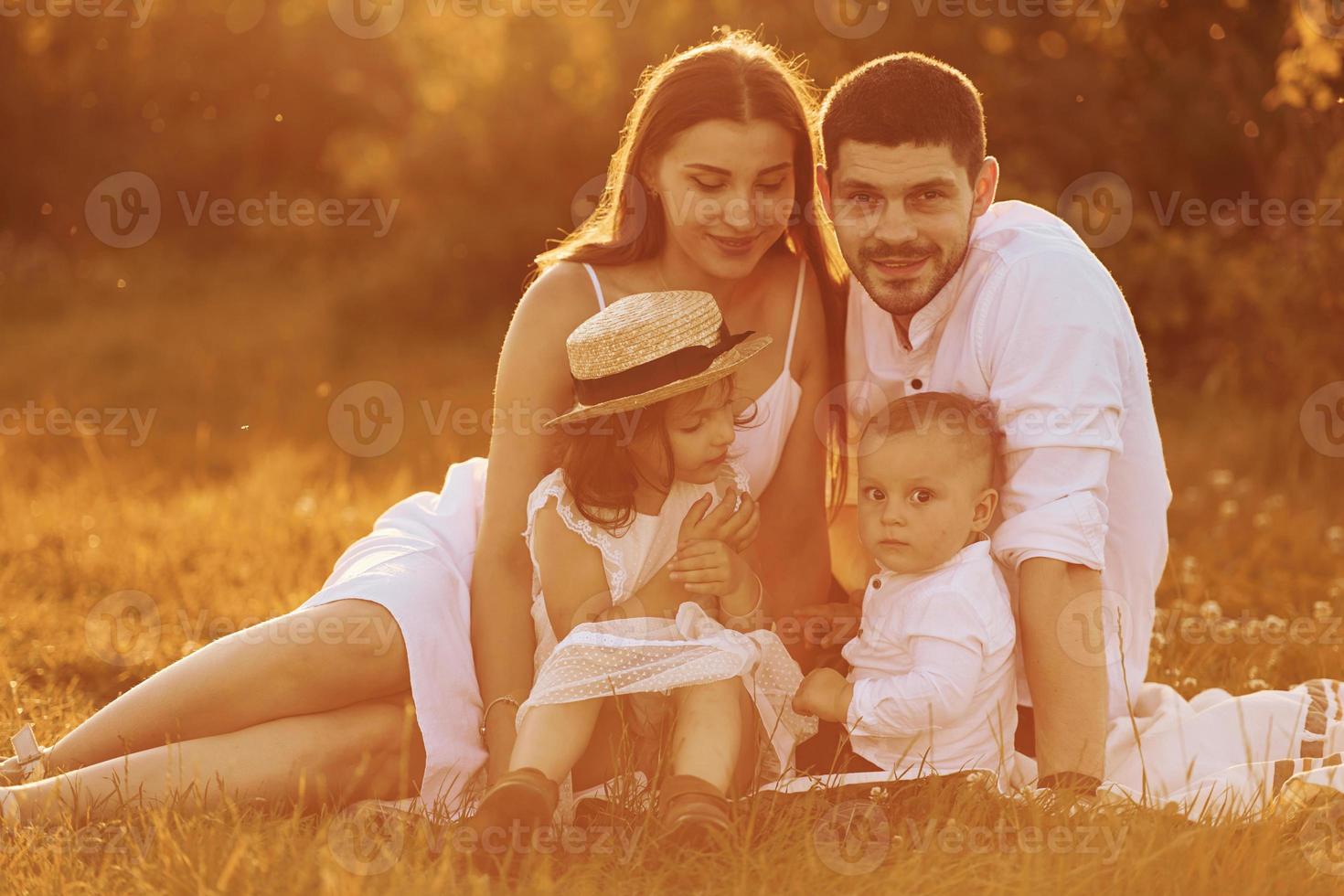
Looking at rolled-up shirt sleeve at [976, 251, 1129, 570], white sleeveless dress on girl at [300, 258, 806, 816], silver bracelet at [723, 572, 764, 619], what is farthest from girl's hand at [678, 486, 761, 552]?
rolled-up shirt sleeve at [976, 251, 1129, 570]

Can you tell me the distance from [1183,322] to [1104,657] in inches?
244

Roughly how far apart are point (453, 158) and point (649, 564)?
765 centimetres

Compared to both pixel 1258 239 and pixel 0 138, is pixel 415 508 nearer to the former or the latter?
pixel 1258 239

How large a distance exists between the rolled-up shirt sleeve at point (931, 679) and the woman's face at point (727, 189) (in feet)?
3.85

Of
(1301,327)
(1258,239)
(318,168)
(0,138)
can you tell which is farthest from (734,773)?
(0,138)

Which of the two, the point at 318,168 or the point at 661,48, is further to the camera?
the point at 318,168

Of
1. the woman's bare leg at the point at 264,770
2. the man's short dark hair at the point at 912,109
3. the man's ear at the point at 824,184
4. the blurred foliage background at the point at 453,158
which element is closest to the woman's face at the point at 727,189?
the man's ear at the point at 824,184

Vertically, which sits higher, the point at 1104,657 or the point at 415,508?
the point at 415,508

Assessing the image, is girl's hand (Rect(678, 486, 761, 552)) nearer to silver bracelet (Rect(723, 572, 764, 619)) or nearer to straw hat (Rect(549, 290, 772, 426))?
silver bracelet (Rect(723, 572, 764, 619))

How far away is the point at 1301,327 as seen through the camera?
775 centimetres

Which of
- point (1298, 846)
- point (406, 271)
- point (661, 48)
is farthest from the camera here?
point (406, 271)

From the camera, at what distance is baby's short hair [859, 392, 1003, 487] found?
3.59m

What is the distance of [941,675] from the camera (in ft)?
11.3

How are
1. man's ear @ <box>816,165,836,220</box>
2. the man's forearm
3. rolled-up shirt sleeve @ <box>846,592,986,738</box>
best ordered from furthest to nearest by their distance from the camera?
1. man's ear @ <box>816,165,836,220</box>
2. the man's forearm
3. rolled-up shirt sleeve @ <box>846,592,986,738</box>
